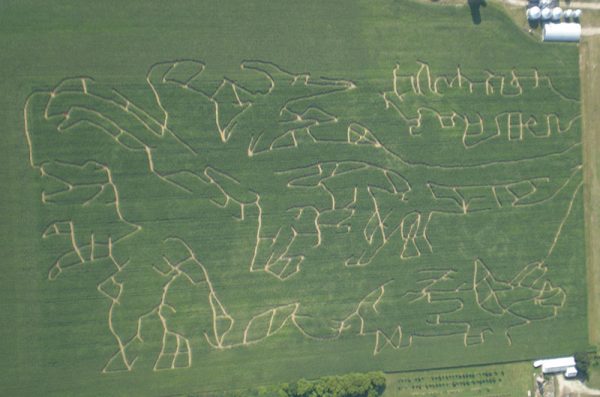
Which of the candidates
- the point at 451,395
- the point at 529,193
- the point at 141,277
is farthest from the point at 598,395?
the point at 141,277

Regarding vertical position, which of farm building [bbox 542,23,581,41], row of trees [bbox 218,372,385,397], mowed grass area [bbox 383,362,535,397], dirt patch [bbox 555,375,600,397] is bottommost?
dirt patch [bbox 555,375,600,397]

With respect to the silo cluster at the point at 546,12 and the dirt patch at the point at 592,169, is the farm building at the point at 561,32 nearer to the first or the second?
the silo cluster at the point at 546,12

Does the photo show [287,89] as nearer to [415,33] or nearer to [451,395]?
[415,33]

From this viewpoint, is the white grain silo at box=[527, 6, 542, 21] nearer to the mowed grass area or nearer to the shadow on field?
the shadow on field

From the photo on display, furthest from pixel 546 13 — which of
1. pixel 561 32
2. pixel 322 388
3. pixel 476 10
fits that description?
pixel 322 388

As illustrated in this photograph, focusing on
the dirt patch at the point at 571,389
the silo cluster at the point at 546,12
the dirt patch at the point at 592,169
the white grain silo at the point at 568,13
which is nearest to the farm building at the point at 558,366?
the dirt patch at the point at 571,389

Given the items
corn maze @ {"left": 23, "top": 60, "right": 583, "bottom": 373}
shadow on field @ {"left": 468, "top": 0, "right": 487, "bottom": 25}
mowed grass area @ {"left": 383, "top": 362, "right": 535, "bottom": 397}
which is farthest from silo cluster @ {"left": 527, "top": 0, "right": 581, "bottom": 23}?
mowed grass area @ {"left": 383, "top": 362, "right": 535, "bottom": 397}
